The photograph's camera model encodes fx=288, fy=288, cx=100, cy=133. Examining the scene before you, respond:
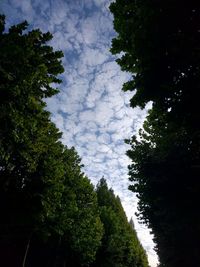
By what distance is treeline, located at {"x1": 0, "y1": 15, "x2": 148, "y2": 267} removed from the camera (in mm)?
10359

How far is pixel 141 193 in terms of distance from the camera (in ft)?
69.3

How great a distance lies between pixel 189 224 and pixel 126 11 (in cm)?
1459

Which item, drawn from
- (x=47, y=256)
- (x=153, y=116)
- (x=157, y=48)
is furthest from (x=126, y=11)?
(x=47, y=256)

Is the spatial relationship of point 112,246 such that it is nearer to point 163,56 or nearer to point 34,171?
point 34,171

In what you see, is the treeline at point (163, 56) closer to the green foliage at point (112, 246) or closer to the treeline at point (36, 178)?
the treeline at point (36, 178)

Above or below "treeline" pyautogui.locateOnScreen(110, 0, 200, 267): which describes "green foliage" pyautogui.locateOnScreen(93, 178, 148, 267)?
above

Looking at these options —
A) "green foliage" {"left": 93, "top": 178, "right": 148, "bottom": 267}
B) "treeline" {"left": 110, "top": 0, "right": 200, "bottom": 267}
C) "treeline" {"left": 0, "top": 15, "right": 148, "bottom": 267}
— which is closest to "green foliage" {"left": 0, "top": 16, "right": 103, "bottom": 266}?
"treeline" {"left": 0, "top": 15, "right": 148, "bottom": 267}

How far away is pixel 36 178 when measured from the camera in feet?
59.9

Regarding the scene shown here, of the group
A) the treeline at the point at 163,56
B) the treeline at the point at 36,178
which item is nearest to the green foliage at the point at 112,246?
the treeline at the point at 36,178

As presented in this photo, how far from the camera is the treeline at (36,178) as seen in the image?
10.4 m

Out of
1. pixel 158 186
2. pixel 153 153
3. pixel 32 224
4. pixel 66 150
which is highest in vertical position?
pixel 66 150

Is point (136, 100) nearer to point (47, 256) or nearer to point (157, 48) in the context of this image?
point (157, 48)

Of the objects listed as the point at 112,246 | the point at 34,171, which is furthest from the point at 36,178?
the point at 112,246

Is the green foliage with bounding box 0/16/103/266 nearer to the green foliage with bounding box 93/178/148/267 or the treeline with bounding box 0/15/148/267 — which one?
the treeline with bounding box 0/15/148/267
